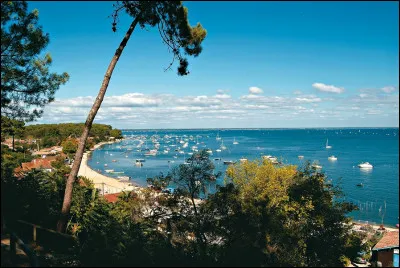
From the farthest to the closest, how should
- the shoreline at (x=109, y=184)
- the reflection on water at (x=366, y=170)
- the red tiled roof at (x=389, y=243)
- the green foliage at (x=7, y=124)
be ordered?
1. the reflection on water at (x=366, y=170)
2. the shoreline at (x=109, y=184)
3. the red tiled roof at (x=389, y=243)
4. the green foliage at (x=7, y=124)

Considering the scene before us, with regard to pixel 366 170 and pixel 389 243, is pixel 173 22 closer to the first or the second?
pixel 389 243

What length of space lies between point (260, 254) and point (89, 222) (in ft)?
22.4

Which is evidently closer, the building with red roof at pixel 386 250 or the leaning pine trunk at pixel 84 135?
the leaning pine trunk at pixel 84 135

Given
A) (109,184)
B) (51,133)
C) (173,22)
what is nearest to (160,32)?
(173,22)

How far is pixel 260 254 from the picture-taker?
12383mm

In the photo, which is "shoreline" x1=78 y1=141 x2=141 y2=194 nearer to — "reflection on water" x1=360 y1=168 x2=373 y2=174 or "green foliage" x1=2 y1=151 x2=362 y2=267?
"green foliage" x1=2 y1=151 x2=362 y2=267

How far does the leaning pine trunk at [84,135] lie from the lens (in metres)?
9.84

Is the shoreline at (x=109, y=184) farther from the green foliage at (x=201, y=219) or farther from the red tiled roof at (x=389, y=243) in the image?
the red tiled roof at (x=389, y=243)

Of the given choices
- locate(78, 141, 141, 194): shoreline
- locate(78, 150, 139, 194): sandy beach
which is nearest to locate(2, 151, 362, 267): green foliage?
locate(78, 141, 141, 194): shoreline

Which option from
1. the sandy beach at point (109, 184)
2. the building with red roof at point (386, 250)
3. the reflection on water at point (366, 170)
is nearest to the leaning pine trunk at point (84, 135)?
the building with red roof at point (386, 250)

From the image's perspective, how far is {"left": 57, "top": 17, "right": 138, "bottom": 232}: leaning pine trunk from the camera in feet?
32.3

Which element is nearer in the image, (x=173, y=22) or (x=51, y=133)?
(x=173, y=22)

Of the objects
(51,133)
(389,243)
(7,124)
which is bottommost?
(389,243)

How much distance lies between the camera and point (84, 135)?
10203mm
